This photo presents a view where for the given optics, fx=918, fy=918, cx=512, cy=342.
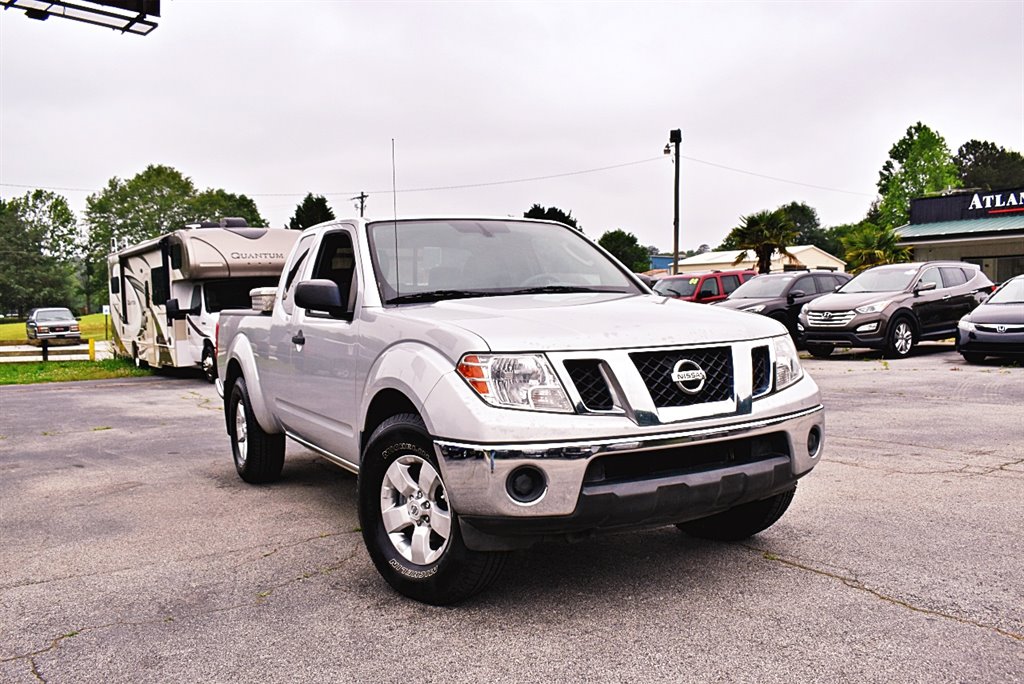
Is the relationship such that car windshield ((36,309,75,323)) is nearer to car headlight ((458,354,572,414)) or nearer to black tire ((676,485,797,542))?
black tire ((676,485,797,542))

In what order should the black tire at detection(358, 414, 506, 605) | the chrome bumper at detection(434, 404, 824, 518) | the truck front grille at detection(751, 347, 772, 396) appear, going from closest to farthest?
1. the chrome bumper at detection(434, 404, 824, 518)
2. the black tire at detection(358, 414, 506, 605)
3. the truck front grille at detection(751, 347, 772, 396)

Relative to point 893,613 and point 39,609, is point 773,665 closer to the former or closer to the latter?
point 893,613

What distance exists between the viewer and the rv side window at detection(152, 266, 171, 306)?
1741 cm

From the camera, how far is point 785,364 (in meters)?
4.32

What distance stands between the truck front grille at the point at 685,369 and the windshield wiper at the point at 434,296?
130 cm

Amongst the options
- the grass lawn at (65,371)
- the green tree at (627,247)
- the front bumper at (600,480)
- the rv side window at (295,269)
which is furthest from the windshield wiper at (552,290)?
the green tree at (627,247)

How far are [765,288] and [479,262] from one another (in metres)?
16.1

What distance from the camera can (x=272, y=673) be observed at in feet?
10.8

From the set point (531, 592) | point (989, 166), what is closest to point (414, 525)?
point (531, 592)

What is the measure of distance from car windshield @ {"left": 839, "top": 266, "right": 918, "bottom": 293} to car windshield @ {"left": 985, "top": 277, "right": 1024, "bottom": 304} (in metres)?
2.35

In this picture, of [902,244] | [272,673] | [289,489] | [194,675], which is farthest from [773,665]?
[902,244]

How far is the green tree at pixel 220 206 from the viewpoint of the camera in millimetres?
97750

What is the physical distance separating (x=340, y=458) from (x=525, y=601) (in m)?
1.53

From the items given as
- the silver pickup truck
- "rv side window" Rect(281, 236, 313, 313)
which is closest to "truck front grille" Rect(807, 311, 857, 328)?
the silver pickup truck
